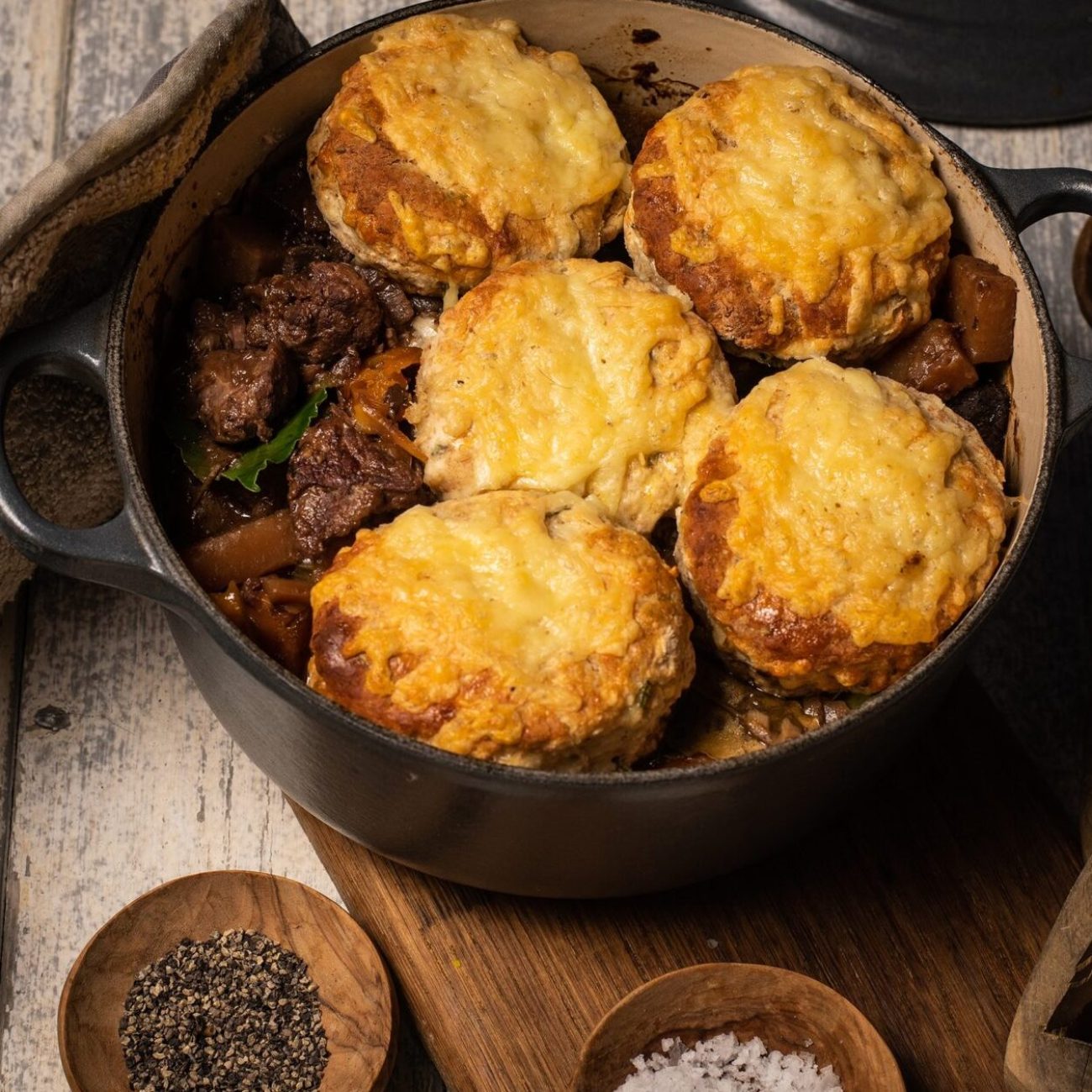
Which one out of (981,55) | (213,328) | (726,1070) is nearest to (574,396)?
(213,328)

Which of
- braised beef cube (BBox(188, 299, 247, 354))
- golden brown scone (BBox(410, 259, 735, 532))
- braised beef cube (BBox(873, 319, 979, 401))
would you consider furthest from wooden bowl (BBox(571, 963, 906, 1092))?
braised beef cube (BBox(188, 299, 247, 354))

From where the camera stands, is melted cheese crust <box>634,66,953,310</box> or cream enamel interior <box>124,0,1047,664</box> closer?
melted cheese crust <box>634,66,953,310</box>

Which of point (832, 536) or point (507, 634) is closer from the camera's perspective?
point (507, 634)

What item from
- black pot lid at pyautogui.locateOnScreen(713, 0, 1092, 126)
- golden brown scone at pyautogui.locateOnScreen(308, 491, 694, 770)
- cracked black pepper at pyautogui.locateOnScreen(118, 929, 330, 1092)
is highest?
golden brown scone at pyautogui.locateOnScreen(308, 491, 694, 770)

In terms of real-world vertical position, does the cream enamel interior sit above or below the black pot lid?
above

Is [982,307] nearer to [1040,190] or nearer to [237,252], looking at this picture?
[1040,190]

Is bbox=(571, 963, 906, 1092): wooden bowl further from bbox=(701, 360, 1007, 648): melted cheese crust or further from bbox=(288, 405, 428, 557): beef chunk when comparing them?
bbox=(288, 405, 428, 557): beef chunk

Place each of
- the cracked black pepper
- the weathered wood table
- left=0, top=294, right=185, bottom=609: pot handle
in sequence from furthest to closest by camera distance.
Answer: the weathered wood table → the cracked black pepper → left=0, top=294, right=185, bottom=609: pot handle
